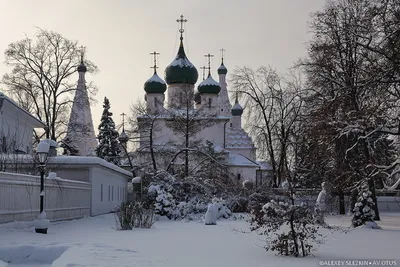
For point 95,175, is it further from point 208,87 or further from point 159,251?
point 208,87

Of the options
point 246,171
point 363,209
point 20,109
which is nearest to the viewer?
point 363,209

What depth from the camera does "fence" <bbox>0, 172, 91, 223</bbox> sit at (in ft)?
54.8

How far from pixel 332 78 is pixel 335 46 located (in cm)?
408

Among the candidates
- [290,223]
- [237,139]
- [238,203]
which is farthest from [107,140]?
[290,223]

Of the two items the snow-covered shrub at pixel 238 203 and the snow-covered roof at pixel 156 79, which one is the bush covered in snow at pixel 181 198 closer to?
the snow-covered shrub at pixel 238 203

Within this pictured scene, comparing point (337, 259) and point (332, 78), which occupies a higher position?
point (332, 78)

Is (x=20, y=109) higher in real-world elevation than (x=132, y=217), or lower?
higher

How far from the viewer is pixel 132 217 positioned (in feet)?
62.3

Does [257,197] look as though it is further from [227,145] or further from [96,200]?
[227,145]

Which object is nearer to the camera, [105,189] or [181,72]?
[105,189]

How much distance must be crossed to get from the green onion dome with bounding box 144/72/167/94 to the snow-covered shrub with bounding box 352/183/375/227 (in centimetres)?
3719

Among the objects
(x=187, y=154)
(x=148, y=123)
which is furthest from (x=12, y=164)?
(x=148, y=123)

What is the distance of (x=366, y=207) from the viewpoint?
72.3ft

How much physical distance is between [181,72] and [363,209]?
119 feet
